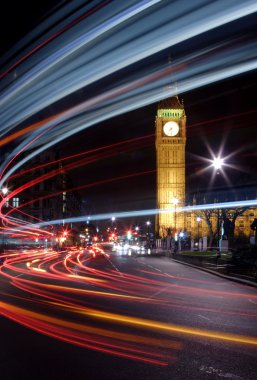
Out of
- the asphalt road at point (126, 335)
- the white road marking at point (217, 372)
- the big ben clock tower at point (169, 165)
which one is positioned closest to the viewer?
the white road marking at point (217, 372)

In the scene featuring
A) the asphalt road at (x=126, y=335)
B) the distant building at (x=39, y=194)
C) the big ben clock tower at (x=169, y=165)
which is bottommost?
the asphalt road at (x=126, y=335)

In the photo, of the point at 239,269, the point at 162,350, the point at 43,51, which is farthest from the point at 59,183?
the point at 162,350

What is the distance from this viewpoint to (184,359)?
8547 millimetres

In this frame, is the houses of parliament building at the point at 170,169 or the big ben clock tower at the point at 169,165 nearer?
the houses of parliament building at the point at 170,169

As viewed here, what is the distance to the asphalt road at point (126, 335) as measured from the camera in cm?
783

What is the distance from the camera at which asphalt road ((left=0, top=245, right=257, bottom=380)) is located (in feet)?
25.7

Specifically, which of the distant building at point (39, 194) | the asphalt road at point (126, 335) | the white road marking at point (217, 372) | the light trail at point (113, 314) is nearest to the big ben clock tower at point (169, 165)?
the distant building at point (39, 194)

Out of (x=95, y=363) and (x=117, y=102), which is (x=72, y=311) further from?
(x=117, y=102)

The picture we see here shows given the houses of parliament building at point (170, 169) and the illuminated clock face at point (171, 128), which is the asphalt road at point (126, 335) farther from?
the illuminated clock face at point (171, 128)

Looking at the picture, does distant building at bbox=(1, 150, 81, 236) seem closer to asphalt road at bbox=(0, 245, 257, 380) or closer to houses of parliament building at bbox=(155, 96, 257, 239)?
houses of parliament building at bbox=(155, 96, 257, 239)

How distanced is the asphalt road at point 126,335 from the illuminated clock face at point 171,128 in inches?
4792

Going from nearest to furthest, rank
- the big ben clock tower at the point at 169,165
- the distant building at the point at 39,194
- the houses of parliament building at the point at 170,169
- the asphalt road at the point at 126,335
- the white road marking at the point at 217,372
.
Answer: the white road marking at the point at 217,372 < the asphalt road at the point at 126,335 < the distant building at the point at 39,194 < the houses of parliament building at the point at 170,169 < the big ben clock tower at the point at 169,165

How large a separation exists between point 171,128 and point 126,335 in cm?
13116

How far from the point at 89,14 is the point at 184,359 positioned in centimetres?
1075
